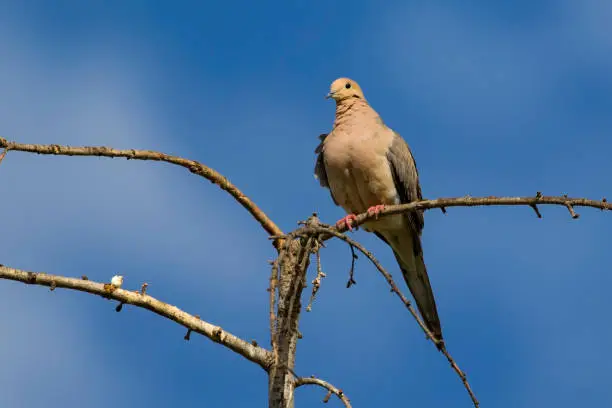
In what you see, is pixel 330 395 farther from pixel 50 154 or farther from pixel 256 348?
pixel 50 154

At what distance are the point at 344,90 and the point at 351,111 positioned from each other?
0.30 meters

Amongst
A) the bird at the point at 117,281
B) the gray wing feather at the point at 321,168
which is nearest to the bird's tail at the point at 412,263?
the gray wing feather at the point at 321,168

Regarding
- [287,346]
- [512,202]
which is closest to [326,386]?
[287,346]

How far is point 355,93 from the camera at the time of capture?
7.26 metres

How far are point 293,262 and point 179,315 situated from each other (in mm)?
753

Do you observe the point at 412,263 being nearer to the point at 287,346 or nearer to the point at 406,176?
the point at 406,176

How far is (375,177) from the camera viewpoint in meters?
6.52

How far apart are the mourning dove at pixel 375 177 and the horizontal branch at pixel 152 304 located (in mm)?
1868

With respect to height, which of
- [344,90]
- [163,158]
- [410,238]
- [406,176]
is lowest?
[163,158]

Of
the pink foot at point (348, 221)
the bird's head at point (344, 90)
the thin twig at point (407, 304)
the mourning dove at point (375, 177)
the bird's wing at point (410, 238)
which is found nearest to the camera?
the thin twig at point (407, 304)

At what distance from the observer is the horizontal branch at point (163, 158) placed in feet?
13.8

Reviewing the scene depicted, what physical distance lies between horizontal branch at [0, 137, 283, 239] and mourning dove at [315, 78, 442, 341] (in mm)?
1182

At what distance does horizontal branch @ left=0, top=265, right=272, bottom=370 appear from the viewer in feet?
13.9

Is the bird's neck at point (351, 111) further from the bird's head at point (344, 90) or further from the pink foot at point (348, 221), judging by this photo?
the pink foot at point (348, 221)
